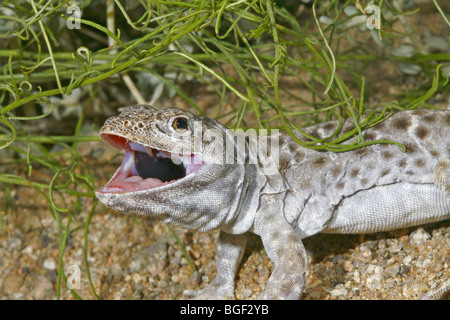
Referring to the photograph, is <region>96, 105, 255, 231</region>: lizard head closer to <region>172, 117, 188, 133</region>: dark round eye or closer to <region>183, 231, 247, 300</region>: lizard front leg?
<region>172, 117, 188, 133</region>: dark round eye

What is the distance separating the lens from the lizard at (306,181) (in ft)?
8.80

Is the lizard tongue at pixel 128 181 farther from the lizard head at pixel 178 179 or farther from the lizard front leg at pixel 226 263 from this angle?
the lizard front leg at pixel 226 263

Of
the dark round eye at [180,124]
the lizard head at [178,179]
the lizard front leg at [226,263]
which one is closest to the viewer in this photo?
the lizard head at [178,179]

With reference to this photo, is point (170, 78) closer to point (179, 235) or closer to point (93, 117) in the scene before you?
point (93, 117)

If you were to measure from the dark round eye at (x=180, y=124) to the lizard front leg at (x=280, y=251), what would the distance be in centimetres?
59

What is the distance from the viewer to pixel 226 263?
3225mm

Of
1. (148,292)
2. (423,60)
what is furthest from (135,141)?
(423,60)

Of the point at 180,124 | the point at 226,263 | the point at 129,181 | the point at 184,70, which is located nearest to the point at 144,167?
the point at 129,181

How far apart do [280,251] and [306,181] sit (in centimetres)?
42

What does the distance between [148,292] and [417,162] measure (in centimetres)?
173

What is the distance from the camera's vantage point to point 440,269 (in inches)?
107

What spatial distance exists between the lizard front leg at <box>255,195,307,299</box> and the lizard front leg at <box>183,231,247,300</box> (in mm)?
354

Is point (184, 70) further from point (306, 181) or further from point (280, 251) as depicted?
point (280, 251)

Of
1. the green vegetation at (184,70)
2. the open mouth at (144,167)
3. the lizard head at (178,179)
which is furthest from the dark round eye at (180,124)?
the green vegetation at (184,70)
